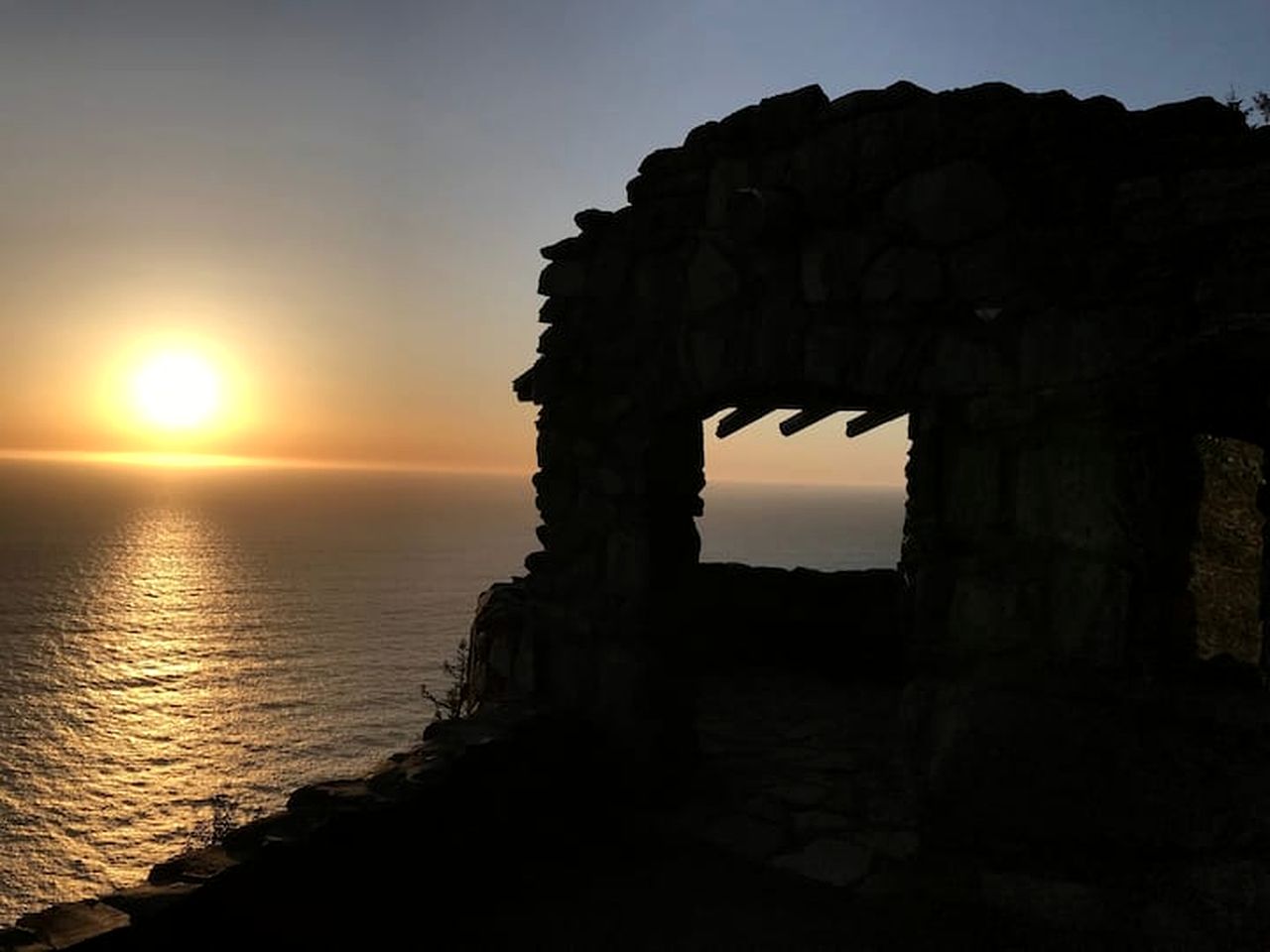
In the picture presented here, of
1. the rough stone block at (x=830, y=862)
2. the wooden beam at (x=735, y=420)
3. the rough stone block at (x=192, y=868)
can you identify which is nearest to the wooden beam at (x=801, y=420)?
the wooden beam at (x=735, y=420)

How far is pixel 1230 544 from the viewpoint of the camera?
7320mm

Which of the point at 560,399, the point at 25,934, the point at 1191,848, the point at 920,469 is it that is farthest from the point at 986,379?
the point at 25,934

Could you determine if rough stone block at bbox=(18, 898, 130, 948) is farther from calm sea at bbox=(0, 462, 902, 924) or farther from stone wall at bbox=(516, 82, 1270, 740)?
calm sea at bbox=(0, 462, 902, 924)

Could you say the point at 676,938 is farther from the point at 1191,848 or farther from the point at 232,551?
the point at 232,551

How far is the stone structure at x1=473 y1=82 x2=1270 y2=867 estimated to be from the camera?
349 centimetres

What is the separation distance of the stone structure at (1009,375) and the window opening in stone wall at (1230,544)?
406 cm

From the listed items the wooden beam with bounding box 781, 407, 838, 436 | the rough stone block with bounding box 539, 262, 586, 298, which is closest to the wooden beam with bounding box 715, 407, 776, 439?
the wooden beam with bounding box 781, 407, 838, 436

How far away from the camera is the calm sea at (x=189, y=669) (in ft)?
103

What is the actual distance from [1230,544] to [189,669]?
185 feet

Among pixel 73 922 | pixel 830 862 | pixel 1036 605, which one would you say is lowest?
pixel 830 862

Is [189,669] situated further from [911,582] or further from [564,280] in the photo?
[911,582]

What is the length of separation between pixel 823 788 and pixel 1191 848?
2.33m

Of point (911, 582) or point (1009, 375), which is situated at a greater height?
point (1009, 375)

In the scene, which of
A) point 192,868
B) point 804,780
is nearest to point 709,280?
point 804,780
